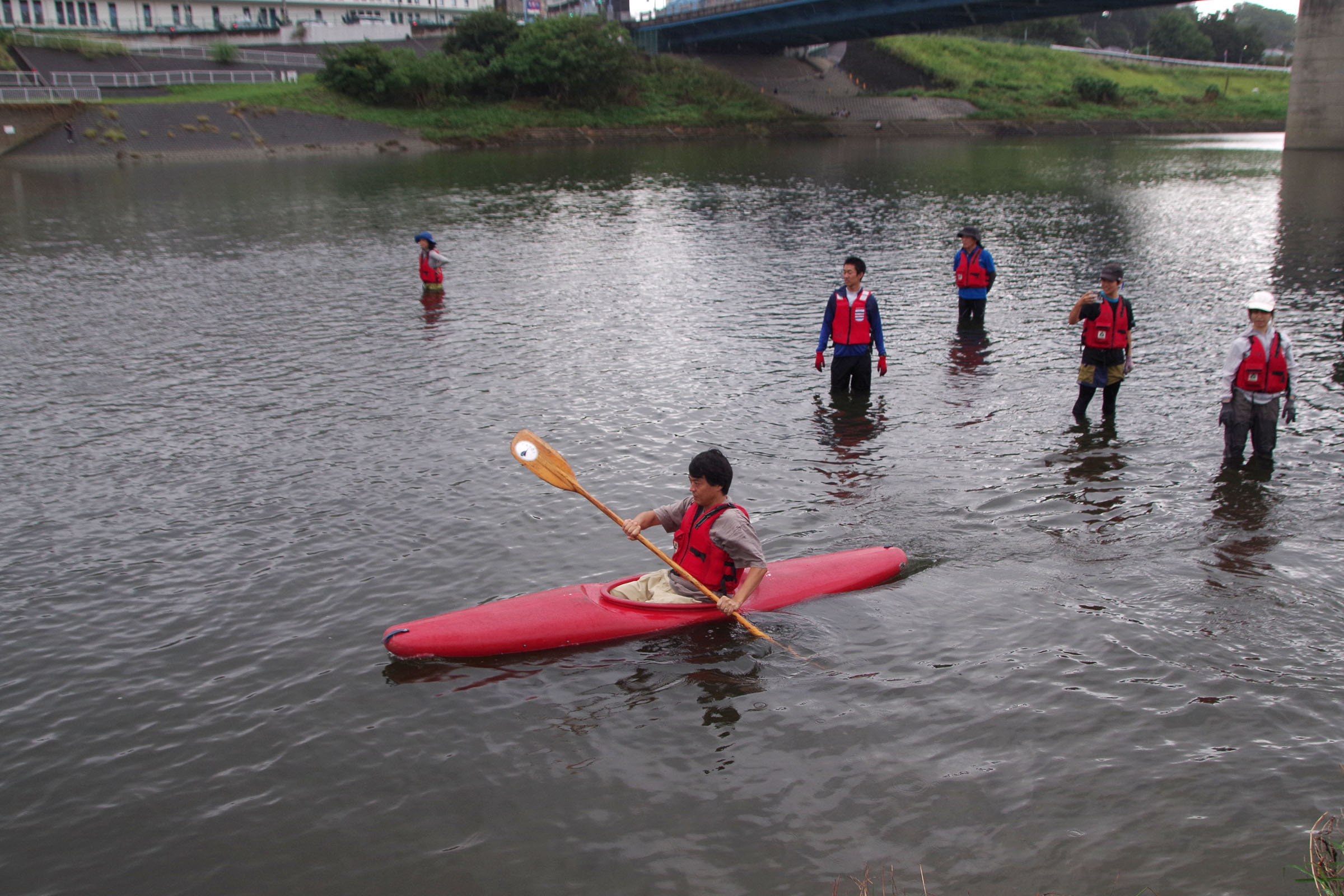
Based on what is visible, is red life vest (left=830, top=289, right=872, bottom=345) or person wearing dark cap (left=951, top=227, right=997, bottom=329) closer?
red life vest (left=830, top=289, right=872, bottom=345)

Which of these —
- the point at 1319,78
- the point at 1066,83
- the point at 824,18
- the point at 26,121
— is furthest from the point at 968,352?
the point at 1066,83

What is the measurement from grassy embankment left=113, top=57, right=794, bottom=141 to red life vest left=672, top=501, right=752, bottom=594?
55861 mm

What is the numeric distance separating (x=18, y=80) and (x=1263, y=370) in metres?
62.0

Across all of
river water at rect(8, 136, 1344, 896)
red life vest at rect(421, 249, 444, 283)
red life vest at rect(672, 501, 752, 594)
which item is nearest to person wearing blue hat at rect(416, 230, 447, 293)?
red life vest at rect(421, 249, 444, 283)

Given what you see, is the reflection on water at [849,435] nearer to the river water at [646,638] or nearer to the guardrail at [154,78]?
the river water at [646,638]

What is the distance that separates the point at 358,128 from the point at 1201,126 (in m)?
66.4

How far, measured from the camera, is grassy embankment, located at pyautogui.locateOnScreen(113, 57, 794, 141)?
58.4 meters

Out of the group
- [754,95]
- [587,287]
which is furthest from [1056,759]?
[754,95]

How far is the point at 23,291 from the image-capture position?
830 inches

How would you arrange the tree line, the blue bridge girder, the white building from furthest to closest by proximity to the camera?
the tree line → the white building → the blue bridge girder

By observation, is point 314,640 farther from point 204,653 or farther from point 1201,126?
point 1201,126

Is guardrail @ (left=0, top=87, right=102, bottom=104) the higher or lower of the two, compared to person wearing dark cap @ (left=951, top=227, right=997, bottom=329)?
higher

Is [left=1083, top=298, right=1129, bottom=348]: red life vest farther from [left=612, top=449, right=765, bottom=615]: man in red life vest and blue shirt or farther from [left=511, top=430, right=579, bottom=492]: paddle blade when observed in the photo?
[left=511, top=430, right=579, bottom=492]: paddle blade

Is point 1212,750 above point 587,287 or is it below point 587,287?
below
